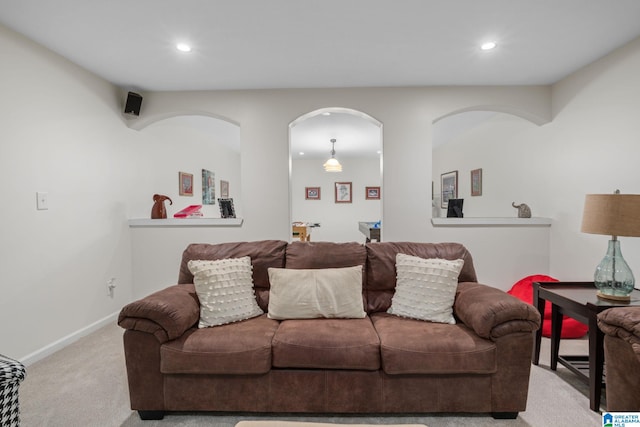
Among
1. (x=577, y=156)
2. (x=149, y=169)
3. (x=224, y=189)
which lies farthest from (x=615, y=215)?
(x=224, y=189)

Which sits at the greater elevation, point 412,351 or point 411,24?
point 411,24

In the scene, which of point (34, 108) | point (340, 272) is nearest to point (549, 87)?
point (340, 272)

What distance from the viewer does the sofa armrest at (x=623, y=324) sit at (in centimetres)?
150

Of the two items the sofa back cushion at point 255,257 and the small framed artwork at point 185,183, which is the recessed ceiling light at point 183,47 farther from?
the small framed artwork at point 185,183

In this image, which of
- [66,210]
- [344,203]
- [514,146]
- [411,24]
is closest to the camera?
[411,24]

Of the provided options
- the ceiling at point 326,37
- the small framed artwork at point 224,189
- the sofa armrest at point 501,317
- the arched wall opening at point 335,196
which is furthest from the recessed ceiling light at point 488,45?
the arched wall opening at point 335,196

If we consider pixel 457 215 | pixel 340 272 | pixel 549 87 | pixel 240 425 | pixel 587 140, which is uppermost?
pixel 549 87

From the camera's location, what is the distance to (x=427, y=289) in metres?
2.09

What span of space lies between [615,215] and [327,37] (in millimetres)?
2209

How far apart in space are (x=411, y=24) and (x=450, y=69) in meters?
0.95

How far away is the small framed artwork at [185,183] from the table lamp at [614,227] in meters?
4.76

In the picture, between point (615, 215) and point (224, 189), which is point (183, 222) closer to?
point (224, 189)

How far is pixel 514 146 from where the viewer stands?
14.1 feet

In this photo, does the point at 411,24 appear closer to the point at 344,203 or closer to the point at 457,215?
A: the point at 457,215
